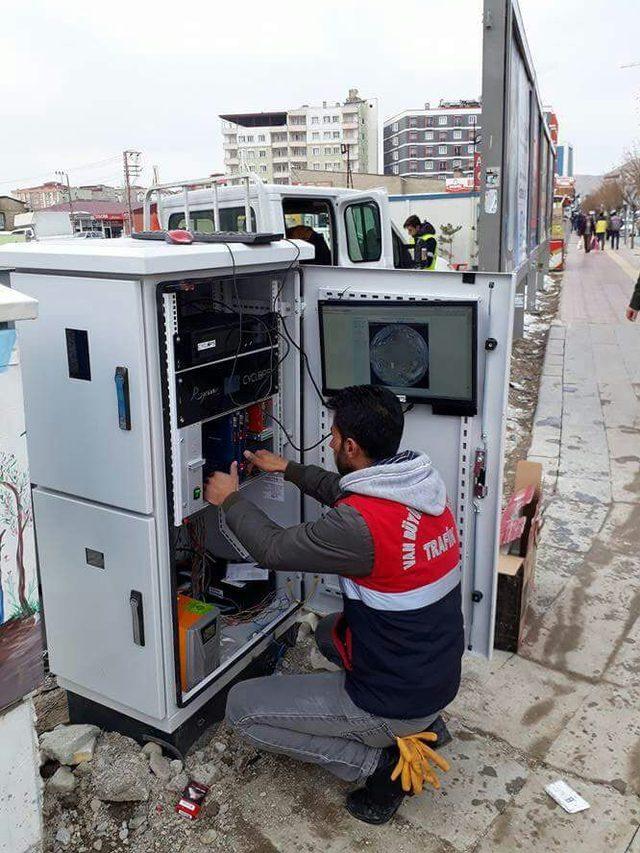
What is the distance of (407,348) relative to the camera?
3.00m

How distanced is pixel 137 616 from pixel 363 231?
508 centimetres

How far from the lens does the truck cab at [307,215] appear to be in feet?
18.2

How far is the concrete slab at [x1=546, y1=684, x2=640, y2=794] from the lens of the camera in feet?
9.20

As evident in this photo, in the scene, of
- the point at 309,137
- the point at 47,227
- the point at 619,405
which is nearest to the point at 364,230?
the point at 619,405

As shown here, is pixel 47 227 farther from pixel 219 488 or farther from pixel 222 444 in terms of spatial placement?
pixel 219 488

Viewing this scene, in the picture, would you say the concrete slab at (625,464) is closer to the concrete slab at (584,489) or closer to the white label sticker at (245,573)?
the concrete slab at (584,489)

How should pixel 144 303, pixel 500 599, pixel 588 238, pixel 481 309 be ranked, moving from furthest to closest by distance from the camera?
1. pixel 588 238
2. pixel 500 599
3. pixel 481 309
4. pixel 144 303

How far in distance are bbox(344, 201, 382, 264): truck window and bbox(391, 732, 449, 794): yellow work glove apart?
16.4ft

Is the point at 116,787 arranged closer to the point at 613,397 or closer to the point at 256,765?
the point at 256,765

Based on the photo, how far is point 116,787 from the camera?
2.67 metres

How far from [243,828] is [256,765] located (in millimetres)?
302


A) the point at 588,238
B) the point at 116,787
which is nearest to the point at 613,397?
the point at 116,787

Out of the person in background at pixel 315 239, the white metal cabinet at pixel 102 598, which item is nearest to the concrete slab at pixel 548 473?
the person in background at pixel 315 239

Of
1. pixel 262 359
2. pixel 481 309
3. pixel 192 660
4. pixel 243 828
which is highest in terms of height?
pixel 481 309
